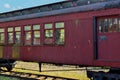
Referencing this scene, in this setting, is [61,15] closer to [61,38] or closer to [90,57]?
[61,38]

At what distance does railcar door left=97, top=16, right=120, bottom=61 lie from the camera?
12.6 metres

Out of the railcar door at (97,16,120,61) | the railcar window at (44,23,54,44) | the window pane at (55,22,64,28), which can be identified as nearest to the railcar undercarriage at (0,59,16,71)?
the railcar window at (44,23,54,44)

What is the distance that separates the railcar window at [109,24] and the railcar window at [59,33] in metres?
2.44

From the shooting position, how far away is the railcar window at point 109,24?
12.7 metres

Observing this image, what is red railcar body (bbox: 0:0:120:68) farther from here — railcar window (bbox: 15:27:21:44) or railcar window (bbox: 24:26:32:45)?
railcar window (bbox: 15:27:21:44)

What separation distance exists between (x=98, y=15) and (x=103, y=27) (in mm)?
496

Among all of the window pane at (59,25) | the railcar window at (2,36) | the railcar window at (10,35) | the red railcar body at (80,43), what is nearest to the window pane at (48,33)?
the red railcar body at (80,43)

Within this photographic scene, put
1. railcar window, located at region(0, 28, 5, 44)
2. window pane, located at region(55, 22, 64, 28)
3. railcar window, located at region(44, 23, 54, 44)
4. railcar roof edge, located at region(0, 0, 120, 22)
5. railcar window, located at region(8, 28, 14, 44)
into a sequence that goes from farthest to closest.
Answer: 1. railcar window, located at region(0, 28, 5, 44)
2. railcar window, located at region(8, 28, 14, 44)
3. railcar window, located at region(44, 23, 54, 44)
4. window pane, located at region(55, 22, 64, 28)
5. railcar roof edge, located at region(0, 0, 120, 22)

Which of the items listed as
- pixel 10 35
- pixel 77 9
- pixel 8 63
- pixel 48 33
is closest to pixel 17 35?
pixel 10 35

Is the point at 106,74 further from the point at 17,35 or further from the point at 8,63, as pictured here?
the point at 8,63

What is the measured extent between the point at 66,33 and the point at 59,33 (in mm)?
579

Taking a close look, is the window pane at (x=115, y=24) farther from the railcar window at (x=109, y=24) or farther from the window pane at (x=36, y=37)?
the window pane at (x=36, y=37)

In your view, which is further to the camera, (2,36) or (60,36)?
(2,36)

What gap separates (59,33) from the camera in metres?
15.6
